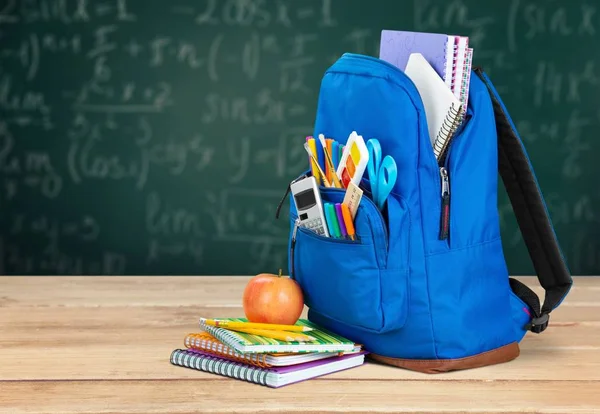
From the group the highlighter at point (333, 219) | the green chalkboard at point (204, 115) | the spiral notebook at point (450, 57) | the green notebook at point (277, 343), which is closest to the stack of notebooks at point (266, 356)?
the green notebook at point (277, 343)

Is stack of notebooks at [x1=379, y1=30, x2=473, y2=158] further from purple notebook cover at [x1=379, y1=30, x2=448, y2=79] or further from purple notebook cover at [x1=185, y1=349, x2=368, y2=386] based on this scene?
purple notebook cover at [x1=185, y1=349, x2=368, y2=386]

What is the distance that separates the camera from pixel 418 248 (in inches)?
57.0

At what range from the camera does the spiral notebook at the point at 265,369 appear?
1423 millimetres

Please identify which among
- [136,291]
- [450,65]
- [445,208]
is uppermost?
[450,65]

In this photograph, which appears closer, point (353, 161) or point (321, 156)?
point (353, 161)

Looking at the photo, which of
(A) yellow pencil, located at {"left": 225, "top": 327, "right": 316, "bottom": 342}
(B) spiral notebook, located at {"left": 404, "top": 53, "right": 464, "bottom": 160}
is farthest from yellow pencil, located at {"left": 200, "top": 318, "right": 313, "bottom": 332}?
(B) spiral notebook, located at {"left": 404, "top": 53, "right": 464, "bottom": 160}

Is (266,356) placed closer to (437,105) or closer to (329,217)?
(329,217)

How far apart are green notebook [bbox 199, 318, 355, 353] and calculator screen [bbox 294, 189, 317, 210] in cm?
21

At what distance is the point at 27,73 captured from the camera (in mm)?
2805

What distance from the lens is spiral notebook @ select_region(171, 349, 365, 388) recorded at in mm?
1423

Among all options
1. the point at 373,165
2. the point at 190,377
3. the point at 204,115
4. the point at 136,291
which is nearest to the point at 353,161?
the point at 373,165

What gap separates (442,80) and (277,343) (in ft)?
1.63

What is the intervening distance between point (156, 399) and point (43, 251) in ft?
5.39

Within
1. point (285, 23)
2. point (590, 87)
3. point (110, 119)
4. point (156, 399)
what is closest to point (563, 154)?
point (590, 87)
